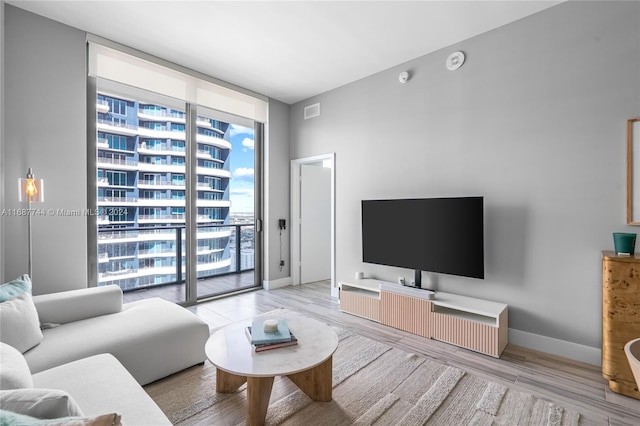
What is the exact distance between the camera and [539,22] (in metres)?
2.63

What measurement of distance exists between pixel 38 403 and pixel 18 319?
1362 mm

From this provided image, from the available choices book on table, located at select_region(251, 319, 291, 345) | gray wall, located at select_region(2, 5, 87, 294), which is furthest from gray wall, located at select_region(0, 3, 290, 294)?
book on table, located at select_region(251, 319, 291, 345)

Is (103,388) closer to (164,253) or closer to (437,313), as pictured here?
(437,313)

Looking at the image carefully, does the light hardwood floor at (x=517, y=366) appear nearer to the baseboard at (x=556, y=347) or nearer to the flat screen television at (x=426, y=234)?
the baseboard at (x=556, y=347)

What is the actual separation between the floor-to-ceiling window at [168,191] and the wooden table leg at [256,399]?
2.47 metres

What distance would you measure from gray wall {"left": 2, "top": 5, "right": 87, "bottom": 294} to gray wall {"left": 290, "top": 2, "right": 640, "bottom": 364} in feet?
11.1

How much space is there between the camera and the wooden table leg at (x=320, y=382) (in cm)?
194

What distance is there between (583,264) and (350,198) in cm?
246

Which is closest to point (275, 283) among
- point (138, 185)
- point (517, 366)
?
point (138, 185)

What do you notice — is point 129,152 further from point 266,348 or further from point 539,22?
point 539,22

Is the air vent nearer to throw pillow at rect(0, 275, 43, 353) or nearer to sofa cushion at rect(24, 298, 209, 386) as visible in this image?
sofa cushion at rect(24, 298, 209, 386)

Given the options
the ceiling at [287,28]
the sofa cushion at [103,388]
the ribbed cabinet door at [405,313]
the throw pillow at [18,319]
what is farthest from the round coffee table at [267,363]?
the ceiling at [287,28]

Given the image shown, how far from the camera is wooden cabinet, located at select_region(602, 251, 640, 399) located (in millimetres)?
1988

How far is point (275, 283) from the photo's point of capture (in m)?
4.76
